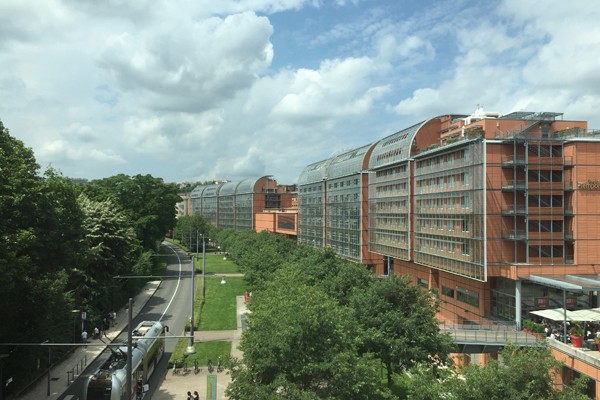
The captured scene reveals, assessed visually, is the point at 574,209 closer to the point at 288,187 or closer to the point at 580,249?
the point at 580,249

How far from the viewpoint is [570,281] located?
3938cm

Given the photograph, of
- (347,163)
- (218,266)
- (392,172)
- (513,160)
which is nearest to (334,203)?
(347,163)

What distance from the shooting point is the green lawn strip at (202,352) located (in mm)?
39531

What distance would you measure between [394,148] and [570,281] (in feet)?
102

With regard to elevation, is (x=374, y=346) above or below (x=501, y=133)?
below

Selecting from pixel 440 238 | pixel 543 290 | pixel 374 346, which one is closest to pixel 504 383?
pixel 374 346

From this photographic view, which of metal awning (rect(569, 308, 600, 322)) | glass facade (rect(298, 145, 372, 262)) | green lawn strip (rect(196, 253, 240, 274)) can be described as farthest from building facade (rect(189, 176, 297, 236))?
metal awning (rect(569, 308, 600, 322))

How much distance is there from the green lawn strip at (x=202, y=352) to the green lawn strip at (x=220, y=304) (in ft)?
20.0

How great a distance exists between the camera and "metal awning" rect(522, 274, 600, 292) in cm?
3674

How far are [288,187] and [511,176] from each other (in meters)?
109

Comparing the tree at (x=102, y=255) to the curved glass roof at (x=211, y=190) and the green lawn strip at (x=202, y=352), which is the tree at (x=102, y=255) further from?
the curved glass roof at (x=211, y=190)

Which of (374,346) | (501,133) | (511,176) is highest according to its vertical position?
(501,133)

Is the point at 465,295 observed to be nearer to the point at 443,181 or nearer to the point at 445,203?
the point at 445,203

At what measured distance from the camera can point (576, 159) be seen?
43062mm
